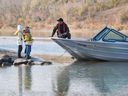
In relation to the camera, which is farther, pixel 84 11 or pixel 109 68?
pixel 84 11

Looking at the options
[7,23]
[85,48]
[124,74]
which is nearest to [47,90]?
[124,74]

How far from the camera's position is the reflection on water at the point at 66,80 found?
48.7ft

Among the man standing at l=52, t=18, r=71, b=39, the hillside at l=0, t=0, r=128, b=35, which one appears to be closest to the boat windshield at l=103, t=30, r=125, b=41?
the man standing at l=52, t=18, r=71, b=39

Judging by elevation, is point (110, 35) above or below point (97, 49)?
above

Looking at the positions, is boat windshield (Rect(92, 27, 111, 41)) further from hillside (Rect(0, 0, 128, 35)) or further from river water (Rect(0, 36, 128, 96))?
hillside (Rect(0, 0, 128, 35))

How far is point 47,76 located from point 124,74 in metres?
2.72

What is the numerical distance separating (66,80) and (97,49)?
20.4 ft

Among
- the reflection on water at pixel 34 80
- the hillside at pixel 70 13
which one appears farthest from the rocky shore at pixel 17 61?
the hillside at pixel 70 13

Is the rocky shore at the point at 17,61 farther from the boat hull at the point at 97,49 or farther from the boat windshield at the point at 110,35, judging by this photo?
the boat windshield at the point at 110,35

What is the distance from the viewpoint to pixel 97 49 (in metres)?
23.2

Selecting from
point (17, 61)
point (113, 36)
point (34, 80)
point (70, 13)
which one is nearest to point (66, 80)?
point (34, 80)

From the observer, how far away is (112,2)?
3110 inches

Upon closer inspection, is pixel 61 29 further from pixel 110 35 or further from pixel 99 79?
pixel 99 79

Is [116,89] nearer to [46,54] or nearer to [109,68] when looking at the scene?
[109,68]
